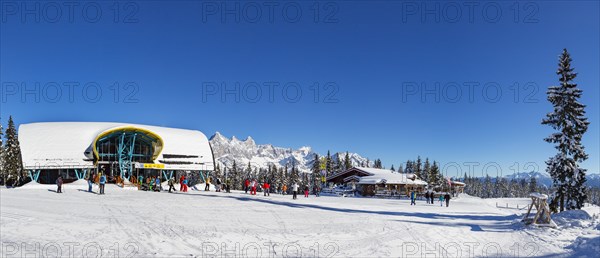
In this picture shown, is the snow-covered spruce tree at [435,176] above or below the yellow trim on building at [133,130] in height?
below

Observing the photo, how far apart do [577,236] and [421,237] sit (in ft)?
21.7

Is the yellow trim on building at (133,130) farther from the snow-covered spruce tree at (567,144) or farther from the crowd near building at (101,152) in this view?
the snow-covered spruce tree at (567,144)

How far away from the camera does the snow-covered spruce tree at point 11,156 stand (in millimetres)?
50844

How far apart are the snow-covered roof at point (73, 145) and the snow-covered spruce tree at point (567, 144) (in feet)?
142

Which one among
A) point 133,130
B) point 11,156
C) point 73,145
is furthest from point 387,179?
point 11,156

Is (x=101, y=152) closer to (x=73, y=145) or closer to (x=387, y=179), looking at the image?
(x=73, y=145)

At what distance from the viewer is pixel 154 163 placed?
157 ft

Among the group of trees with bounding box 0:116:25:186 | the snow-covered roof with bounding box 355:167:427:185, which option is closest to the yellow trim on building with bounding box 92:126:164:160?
the group of trees with bounding box 0:116:25:186

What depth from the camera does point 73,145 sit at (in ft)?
151

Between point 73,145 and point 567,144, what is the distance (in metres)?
52.0

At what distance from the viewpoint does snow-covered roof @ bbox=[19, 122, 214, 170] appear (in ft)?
143

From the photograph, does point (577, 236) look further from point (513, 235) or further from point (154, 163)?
point (154, 163)

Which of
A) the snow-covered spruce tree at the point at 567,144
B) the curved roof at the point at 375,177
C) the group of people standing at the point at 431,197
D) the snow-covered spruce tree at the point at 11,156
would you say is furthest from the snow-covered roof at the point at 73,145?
the snow-covered spruce tree at the point at 567,144

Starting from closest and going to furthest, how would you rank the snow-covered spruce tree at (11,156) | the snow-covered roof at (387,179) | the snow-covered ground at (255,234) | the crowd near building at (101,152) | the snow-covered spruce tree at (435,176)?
the snow-covered ground at (255,234)
the crowd near building at (101,152)
the snow-covered roof at (387,179)
the snow-covered spruce tree at (11,156)
the snow-covered spruce tree at (435,176)
